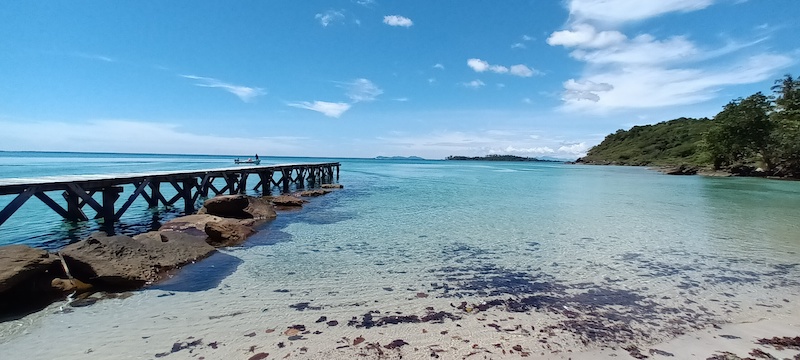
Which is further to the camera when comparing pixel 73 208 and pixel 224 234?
pixel 73 208

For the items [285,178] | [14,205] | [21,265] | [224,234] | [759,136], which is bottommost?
[224,234]

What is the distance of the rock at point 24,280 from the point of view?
20.3ft

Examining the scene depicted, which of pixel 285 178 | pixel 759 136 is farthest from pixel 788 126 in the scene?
pixel 285 178

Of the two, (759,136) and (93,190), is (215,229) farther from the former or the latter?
(759,136)

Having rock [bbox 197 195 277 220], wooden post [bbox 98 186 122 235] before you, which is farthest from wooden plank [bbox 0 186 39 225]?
rock [bbox 197 195 277 220]

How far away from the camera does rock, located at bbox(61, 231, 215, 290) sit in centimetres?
727

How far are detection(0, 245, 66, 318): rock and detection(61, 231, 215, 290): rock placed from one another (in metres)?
0.46

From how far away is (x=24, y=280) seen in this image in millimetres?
6477

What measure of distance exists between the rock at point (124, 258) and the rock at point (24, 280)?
461 mm

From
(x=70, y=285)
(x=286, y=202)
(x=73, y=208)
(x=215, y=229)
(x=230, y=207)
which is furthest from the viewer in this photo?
(x=286, y=202)

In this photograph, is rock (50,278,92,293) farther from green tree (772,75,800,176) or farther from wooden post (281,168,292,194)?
green tree (772,75,800,176)

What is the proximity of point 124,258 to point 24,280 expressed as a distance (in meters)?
1.57

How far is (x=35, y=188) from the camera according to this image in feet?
39.3

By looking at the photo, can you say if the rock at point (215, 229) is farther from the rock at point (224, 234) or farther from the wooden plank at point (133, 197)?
the wooden plank at point (133, 197)
